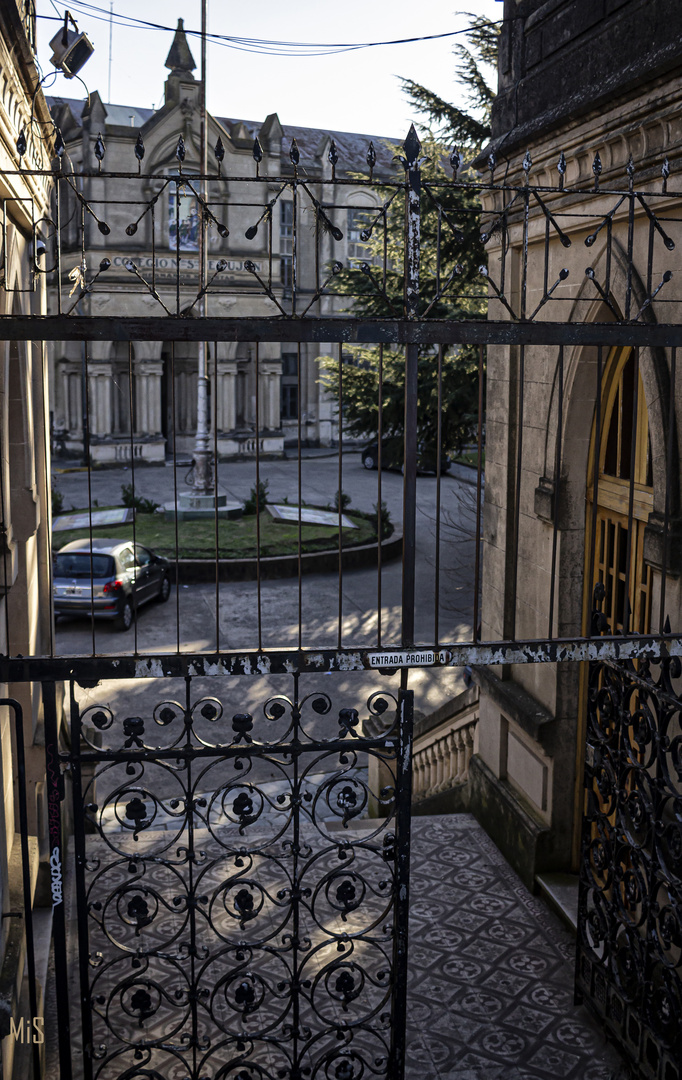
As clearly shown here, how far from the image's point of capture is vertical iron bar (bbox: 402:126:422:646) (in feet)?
13.3

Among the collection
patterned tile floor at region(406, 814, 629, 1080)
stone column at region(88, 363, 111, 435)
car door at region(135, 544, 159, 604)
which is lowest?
patterned tile floor at region(406, 814, 629, 1080)

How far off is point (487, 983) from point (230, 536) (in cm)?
1542

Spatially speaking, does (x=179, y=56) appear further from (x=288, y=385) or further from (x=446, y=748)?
(x=446, y=748)

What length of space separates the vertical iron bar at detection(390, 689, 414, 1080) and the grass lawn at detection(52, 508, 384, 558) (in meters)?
14.5

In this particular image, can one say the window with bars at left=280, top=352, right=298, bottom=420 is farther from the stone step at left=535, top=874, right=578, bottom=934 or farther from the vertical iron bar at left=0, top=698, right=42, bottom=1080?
the vertical iron bar at left=0, top=698, right=42, bottom=1080

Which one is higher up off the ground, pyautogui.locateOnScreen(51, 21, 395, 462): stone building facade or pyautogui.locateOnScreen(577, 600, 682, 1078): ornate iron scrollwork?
pyautogui.locateOnScreen(51, 21, 395, 462): stone building facade

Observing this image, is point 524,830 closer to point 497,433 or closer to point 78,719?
point 497,433

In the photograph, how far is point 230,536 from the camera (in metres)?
21.1

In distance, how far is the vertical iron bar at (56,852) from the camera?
4219mm

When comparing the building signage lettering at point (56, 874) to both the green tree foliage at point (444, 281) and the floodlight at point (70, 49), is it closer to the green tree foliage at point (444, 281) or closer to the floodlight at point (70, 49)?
the floodlight at point (70, 49)

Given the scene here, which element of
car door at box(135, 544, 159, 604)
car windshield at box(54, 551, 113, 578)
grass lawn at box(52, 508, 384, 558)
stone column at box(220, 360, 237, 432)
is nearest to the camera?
car windshield at box(54, 551, 113, 578)

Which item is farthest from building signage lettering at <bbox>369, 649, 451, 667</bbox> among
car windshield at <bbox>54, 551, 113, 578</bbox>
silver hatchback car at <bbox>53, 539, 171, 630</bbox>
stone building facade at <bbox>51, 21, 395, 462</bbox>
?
stone building facade at <bbox>51, 21, 395, 462</bbox>

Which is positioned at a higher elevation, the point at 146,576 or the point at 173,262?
the point at 173,262

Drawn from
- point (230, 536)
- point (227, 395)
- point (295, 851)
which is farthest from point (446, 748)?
point (227, 395)
